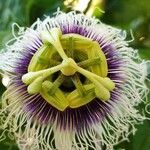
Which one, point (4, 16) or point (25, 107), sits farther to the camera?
point (4, 16)

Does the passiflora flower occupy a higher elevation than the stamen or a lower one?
lower

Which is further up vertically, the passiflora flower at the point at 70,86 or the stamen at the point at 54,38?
the stamen at the point at 54,38

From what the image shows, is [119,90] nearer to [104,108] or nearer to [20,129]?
[104,108]

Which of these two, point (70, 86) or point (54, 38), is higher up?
point (54, 38)

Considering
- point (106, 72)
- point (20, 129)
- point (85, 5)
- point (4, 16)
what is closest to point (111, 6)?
point (85, 5)

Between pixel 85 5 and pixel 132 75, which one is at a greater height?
→ pixel 85 5

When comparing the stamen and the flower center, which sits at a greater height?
the stamen
